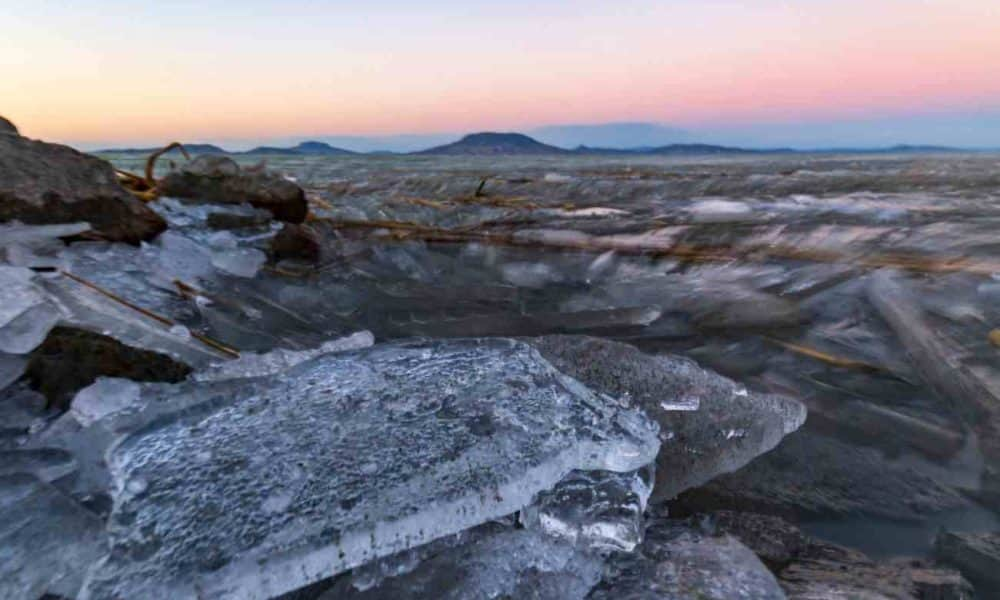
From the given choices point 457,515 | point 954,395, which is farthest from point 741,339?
point 457,515

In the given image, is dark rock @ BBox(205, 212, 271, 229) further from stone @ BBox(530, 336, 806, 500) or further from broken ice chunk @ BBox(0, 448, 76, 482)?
stone @ BBox(530, 336, 806, 500)

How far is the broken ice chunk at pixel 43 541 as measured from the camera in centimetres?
79

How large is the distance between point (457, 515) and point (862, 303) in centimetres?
221

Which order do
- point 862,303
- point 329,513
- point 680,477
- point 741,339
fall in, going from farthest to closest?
point 862,303
point 741,339
point 680,477
point 329,513

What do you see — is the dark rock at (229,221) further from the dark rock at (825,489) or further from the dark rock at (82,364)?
the dark rock at (825,489)

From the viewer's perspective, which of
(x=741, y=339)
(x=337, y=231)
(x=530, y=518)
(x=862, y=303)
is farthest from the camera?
(x=337, y=231)

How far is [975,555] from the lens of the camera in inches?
39.0

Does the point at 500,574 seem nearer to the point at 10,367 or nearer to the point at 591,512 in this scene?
the point at 591,512

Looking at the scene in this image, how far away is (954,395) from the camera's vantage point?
62.2 inches

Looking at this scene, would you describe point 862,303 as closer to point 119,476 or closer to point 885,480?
point 885,480

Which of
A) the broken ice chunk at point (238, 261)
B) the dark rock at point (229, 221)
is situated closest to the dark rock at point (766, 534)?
the broken ice chunk at point (238, 261)

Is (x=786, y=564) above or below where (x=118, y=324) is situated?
below

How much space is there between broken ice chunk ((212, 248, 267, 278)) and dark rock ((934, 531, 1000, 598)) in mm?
2597

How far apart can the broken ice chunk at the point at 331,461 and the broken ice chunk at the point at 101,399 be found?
0.05m
